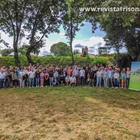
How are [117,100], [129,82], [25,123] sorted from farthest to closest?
[129,82] < [117,100] < [25,123]

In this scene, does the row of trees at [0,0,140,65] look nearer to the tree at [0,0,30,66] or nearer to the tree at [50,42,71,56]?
the tree at [0,0,30,66]

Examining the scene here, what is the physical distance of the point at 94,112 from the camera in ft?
21.7

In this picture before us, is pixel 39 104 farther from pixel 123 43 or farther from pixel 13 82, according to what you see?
pixel 123 43

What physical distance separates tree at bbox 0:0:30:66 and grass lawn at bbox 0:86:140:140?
26.8 feet

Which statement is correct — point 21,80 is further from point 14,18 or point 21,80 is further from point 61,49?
point 61,49

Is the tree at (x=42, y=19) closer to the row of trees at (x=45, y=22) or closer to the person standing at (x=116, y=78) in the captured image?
the row of trees at (x=45, y=22)

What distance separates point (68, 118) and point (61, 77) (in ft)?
22.3

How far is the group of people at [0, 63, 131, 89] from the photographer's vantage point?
468 inches

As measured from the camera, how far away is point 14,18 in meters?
15.4

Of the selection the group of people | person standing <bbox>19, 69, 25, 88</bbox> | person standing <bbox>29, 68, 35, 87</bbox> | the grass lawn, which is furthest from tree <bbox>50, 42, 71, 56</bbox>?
the grass lawn

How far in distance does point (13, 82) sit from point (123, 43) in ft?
39.5

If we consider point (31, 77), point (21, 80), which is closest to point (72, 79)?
point (31, 77)

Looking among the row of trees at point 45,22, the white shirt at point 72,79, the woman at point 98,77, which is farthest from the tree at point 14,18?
the woman at point 98,77

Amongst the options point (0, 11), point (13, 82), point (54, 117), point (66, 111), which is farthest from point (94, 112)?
point (0, 11)
